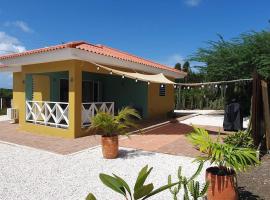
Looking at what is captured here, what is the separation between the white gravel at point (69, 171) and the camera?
5137 mm

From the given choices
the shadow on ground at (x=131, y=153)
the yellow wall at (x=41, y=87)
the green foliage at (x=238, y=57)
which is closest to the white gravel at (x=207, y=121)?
the green foliage at (x=238, y=57)

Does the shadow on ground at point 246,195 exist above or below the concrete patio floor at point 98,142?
below

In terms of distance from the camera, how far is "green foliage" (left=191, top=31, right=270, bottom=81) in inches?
682

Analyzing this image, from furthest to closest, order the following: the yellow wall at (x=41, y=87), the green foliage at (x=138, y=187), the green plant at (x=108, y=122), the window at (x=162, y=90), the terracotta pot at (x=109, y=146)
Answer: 1. the window at (x=162, y=90)
2. the yellow wall at (x=41, y=87)
3. the terracotta pot at (x=109, y=146)
4. the green plant at (x=108, y=122)
5. the green foliage at (x=138, y=187)

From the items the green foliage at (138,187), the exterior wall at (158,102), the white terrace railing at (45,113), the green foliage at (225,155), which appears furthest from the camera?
the exterior wall at (158,102)

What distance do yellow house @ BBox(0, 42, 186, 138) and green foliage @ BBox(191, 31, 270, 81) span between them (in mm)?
2542

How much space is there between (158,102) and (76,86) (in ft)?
26.5

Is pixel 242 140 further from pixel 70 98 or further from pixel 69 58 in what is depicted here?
pixel 69 58

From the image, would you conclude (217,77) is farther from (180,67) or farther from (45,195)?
(180,67)

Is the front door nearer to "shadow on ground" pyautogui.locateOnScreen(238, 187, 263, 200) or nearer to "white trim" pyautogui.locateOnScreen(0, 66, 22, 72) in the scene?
"white trim" pyautogui.locateOnScreen(0, 66, 22, 72)

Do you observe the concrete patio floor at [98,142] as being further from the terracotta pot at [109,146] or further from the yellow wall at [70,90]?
the terracotta pot at [109,146]

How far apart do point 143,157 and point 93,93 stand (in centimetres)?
943

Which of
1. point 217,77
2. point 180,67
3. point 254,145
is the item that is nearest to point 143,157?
point 254,145

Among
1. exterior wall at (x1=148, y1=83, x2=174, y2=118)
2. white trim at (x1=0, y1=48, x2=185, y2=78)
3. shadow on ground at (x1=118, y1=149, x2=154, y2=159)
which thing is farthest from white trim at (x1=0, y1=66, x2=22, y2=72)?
shadow on ground at (x1=118, y1=149, x2=154, y2=159)
